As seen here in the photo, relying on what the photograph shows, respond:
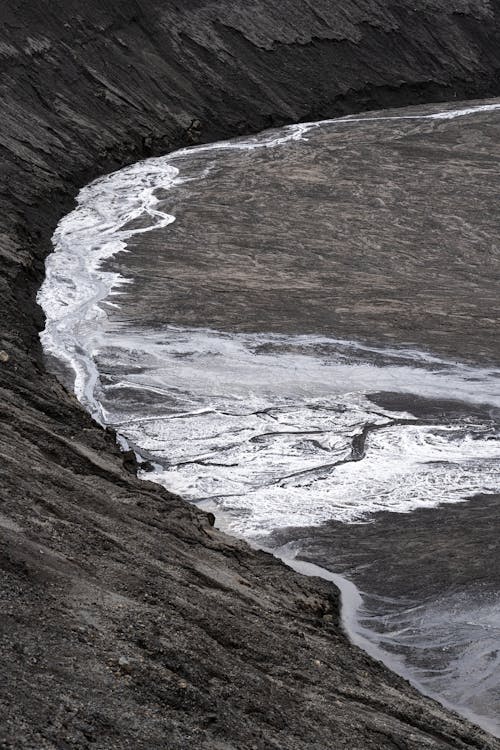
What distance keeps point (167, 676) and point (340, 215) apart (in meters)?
19.3

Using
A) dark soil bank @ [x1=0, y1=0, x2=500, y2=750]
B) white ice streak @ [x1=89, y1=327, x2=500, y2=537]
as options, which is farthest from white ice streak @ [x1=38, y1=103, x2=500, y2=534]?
dark soil bank @ [x1=0, y1=0, x2=500, y2=750]

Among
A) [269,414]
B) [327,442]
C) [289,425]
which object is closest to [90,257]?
[269,414]

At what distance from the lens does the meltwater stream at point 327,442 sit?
11375mm

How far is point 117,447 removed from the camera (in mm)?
14766

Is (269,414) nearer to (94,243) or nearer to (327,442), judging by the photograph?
(327,442)

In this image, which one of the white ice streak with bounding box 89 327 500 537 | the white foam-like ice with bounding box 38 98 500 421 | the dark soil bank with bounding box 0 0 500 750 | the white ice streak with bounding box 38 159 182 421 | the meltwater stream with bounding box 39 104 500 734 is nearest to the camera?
the dark soil bank with bounding box 0 0 500 750

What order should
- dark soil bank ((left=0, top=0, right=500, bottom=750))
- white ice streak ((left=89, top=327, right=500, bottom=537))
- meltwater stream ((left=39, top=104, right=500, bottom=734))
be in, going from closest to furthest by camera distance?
1. dark soil bank ((left=0, top=0, right=500, bottom=750))
2. meltwater stream ((left=39, top=104, right=500, bottom=734))
3. white ice streak ((left=89, top=327, right=500, bottom=537))

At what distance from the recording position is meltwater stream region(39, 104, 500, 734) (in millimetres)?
11375

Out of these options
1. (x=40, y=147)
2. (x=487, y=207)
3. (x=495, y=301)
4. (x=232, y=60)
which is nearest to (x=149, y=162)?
(x=40, y=147)

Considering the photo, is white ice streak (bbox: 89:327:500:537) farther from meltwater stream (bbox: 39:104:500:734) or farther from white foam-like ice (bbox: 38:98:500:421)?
white foam-like ice (bbox: 38:98:500:421)

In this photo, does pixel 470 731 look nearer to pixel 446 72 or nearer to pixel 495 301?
pixel 495 301

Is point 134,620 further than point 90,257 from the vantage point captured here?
No

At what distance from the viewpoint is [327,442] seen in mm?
15336

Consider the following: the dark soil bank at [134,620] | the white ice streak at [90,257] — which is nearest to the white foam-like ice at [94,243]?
the white ice streak at [90,257]
